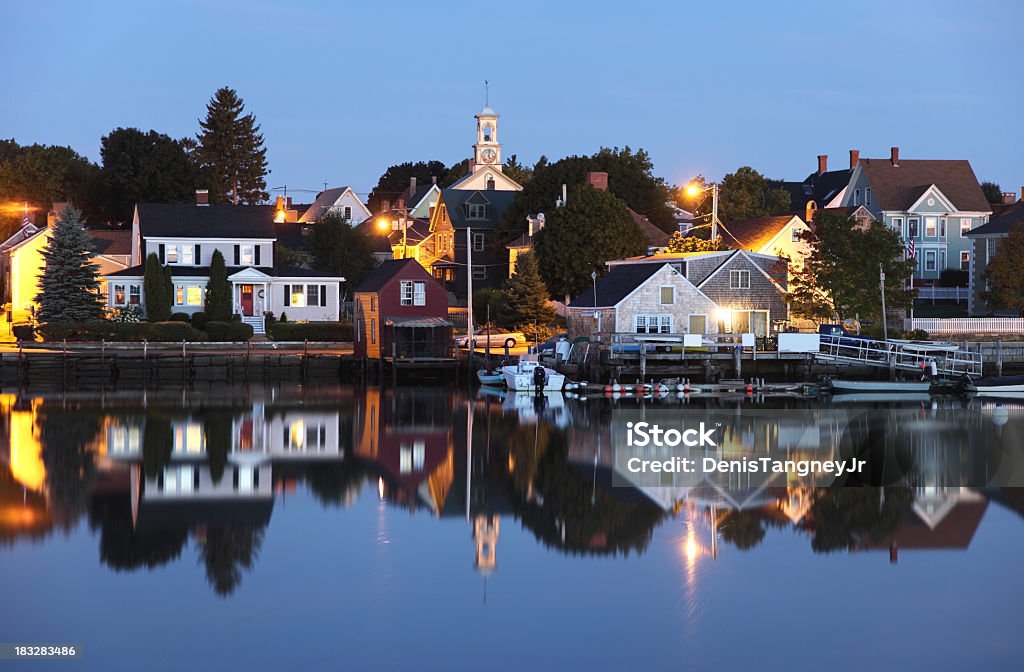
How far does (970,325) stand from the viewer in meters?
66.5

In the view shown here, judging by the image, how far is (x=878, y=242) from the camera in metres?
65.2

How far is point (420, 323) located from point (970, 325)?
2643 centimetres

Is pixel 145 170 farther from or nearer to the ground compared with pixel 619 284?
farther from the ground

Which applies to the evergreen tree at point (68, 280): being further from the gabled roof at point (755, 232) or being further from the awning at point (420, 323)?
the gabled roof at point (755, 232)

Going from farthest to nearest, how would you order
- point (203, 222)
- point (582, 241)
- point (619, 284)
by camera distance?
point (582, 241) → point (203, 222) → point (619, 284)

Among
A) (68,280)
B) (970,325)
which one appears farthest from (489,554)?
(68,280)

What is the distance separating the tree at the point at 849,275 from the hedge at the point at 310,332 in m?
22.3

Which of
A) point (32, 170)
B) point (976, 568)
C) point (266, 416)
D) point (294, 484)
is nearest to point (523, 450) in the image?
point (294, 484)

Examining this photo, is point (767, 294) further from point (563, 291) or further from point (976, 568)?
point (976, 568)

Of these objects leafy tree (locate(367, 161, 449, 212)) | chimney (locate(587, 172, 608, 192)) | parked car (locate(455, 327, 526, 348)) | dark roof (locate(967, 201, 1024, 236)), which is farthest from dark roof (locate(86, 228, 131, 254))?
leafy tree (locate(367, 161, 449, 212))

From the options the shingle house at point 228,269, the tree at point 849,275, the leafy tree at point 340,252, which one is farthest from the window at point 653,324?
the leafy tree at point 340,252

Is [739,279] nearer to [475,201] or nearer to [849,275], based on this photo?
[849,275]

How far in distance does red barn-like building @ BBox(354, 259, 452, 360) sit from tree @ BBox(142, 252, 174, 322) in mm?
10708

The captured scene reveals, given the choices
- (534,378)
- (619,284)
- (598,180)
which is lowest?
(534,378)
